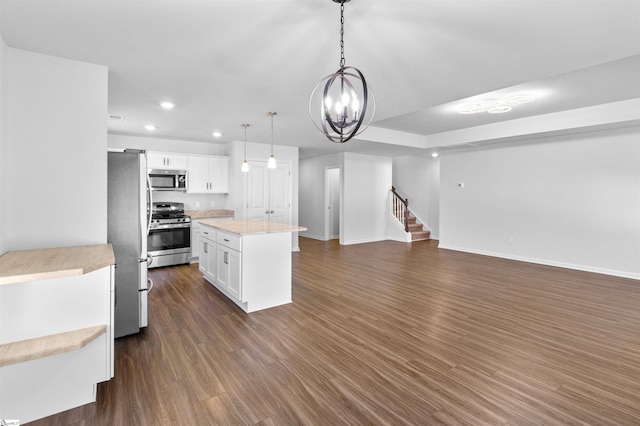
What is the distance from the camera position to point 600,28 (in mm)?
2189

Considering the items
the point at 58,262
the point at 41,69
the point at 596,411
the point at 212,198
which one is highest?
the point at 41,69

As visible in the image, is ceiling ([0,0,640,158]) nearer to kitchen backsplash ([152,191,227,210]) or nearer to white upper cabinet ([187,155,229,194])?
white upper cabinet ([187,155,229,194])

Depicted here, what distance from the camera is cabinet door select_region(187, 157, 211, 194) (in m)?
6.30

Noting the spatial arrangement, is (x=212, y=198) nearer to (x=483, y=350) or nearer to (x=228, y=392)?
(x=228, y=392)

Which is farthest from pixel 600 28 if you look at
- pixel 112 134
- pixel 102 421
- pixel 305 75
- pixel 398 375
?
pixel 112 134

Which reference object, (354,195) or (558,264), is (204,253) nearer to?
(354,195)

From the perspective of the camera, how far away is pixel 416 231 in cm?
944

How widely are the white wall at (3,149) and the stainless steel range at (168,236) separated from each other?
3.19 m

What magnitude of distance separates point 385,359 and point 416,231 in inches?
288

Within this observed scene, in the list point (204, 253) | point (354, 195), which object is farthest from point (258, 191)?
point (354, 195)

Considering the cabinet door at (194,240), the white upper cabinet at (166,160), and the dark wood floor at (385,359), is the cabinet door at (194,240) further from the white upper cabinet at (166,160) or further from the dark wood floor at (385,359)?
the dark wood floor at (385,359)

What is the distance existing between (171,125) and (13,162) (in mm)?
3008

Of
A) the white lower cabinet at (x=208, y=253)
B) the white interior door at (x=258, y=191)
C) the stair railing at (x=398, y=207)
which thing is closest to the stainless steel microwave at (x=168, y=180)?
the white interior door at (x=258, y=191)

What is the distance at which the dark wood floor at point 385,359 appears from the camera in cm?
194
